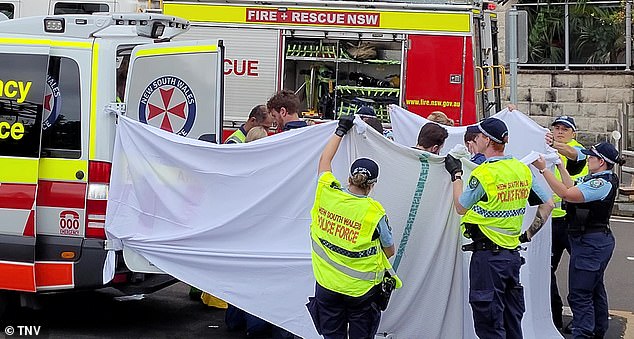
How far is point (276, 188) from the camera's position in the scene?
6.91 metres

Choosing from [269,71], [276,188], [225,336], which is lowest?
[225,336]

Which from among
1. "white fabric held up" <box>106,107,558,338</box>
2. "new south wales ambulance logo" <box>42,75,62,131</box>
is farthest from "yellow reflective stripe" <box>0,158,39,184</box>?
"white fabric held up" <box>106,107,558,338</box>

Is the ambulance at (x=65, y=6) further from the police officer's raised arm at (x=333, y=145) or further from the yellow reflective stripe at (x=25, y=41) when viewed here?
the police officer's raised arm at (x=333, y=145)

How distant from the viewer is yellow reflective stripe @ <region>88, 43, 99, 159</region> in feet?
23.1

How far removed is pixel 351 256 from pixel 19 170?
2.81 m

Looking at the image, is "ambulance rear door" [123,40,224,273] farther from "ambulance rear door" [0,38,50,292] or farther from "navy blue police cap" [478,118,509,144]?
"navy blue police cap" [478,118,509,144]

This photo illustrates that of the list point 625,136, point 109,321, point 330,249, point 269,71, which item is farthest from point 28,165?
point 625,136

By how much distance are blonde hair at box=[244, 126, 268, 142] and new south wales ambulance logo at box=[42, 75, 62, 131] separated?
5.28 feet

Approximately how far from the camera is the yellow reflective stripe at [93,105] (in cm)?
705

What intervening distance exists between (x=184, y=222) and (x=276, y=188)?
79 cm

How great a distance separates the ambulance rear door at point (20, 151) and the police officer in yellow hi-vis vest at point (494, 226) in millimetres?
3103

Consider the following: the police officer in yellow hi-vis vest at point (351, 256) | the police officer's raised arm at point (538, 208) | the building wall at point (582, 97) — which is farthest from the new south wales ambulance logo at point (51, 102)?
the building wall at point (582, 97)

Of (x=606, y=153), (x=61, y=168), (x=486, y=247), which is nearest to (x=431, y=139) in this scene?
(x=486, y=247)

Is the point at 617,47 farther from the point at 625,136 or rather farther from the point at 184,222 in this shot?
the point at 184,222
